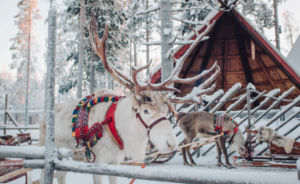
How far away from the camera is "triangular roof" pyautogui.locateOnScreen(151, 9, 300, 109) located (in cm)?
827

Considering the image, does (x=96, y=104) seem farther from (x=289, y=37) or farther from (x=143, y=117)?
(x=289, y=37)

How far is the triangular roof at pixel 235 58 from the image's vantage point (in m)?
8.27

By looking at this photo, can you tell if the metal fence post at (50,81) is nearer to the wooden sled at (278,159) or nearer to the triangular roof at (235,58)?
the wooden sled at (278,159)

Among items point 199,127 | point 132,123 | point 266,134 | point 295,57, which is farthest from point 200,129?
point 295,57

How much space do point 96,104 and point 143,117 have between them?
0.77m

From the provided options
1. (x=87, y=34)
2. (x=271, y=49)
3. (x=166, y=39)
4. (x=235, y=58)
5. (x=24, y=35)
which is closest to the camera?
→ (x=166, y=39)

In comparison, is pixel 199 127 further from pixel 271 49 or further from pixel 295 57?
pixel 295 57

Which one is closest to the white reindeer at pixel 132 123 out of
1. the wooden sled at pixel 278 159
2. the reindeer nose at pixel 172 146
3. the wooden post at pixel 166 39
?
the reindeer nose at pixel 172 146

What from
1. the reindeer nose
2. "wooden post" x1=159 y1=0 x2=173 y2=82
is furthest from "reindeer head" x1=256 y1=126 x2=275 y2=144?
the reindeer nose

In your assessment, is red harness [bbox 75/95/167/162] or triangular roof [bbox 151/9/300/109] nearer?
red harness [bbox 75/95/167/162]

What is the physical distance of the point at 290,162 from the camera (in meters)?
5.63

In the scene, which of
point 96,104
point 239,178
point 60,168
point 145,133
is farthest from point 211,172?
point 96,104

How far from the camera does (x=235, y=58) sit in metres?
9.79

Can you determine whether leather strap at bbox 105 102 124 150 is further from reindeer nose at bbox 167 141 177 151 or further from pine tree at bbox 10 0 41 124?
pine tree at bbox 10 0 41 124
